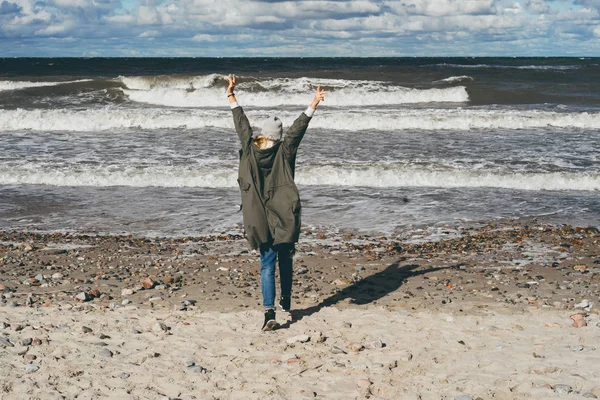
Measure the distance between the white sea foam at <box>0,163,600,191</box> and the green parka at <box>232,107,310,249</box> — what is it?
25.9ft

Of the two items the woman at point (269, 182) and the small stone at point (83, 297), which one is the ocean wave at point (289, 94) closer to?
the small stone at point (83, 297)

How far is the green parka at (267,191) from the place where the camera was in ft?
17.2

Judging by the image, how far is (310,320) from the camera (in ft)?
19.3

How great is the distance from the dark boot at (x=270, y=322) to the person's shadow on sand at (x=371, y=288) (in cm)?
15

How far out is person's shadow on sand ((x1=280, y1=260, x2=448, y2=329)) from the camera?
→ 620cm

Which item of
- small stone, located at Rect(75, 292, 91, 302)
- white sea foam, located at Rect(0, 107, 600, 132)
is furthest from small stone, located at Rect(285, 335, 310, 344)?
white sea foam, located at Rect(0, 107, 600, 132)

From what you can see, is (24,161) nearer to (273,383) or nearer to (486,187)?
(486,187)

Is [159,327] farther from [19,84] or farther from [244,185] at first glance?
[19,84]

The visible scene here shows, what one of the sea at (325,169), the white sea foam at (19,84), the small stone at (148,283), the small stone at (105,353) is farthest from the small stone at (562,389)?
the white sea foam at (19,84)

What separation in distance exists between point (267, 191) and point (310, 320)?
141cm

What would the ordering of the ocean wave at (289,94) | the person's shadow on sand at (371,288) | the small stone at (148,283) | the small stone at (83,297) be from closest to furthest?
the person's shadow on sand at (371,288)
the small stone at (83,297)
the small stone at (148,283)
the ocean wave at (289,94)

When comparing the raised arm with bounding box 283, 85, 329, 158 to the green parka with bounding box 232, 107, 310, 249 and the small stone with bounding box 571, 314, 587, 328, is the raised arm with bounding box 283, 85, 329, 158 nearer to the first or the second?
the green parka with bounding box 232, 107, 310, 249

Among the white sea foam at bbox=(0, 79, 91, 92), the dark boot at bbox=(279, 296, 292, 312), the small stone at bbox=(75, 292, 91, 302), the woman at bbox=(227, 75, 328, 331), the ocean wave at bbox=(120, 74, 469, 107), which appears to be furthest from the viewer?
the white sea foam at bbox=(0, 79, 91, 92)

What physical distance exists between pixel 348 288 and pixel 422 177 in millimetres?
7007
